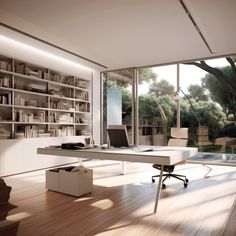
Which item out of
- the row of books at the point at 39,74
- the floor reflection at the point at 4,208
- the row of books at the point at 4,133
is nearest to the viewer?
the floor reflection at the point at 4,208

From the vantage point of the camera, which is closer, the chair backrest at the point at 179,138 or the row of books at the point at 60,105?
the chair backrest at the point at 179,138

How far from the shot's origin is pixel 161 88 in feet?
23.3

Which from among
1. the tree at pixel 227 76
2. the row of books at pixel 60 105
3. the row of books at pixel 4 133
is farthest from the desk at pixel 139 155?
the tree at pixel 227 76

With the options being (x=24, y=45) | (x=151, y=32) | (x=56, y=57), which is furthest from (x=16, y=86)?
(x=151, y=32)

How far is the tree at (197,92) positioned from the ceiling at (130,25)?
83 centimetres

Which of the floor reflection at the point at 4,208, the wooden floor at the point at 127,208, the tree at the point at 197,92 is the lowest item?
the wooden floor at the point at 127,208

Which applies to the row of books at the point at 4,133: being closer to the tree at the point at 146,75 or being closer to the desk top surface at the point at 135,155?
the desk top surface at the point at 135,155

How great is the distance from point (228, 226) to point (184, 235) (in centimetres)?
57

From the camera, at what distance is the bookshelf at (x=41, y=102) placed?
5242 millimetres

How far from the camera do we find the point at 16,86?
543cm

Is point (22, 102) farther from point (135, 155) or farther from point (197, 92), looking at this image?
point (197, 92)

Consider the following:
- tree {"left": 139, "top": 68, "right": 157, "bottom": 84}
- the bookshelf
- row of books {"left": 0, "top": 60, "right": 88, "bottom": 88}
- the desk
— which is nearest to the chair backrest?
the desk

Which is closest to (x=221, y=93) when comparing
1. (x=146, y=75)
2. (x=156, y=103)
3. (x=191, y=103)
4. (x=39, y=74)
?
(x=191, y=103)

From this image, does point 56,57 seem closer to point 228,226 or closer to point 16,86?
point 16,86
